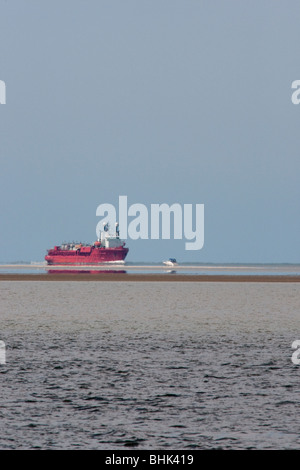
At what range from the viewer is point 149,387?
20906 mm

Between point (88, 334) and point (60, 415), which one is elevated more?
point (88, 334)

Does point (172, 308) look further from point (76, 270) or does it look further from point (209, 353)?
point (76, 270)

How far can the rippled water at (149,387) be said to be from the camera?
50.8 feet

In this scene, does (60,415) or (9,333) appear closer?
(60,415)

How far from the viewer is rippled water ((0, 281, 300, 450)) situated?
50.8 ft

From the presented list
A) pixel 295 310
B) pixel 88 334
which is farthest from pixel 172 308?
pixel 88 334

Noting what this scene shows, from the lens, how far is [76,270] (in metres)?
196

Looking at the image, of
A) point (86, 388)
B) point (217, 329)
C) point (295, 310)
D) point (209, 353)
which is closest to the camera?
point (86, 388)

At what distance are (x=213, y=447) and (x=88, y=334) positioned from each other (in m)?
21.9

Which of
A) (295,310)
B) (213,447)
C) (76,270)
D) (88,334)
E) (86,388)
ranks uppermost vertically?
(76,270)
